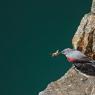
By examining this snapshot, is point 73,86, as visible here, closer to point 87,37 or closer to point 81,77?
point 81,77

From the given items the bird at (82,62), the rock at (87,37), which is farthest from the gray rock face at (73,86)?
the rock at (87,37)

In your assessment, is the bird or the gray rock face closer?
the bird

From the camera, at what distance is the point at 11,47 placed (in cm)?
1323

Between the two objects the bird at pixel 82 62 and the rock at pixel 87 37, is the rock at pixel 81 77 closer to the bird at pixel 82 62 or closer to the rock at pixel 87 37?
the rock at pixel 87 37

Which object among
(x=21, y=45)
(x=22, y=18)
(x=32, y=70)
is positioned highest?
(x=22, y=18)

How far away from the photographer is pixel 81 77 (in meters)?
7.02

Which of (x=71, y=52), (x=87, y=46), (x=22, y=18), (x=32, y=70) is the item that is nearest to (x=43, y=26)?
(x=22, y=18)

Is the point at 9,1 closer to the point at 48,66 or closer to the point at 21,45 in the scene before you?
the point at 21,45

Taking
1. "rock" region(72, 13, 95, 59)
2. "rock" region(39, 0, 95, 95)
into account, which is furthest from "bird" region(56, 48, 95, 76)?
"rock" region(72, 13, 95, 59)

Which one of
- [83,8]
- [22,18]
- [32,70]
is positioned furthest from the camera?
[32,70]

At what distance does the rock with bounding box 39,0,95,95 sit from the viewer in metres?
6.63

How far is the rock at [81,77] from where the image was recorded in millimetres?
6629

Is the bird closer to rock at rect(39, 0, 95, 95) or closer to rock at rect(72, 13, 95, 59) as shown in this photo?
rock at rect(39, 0, 95, 95)

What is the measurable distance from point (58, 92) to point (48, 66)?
6.39 meters
